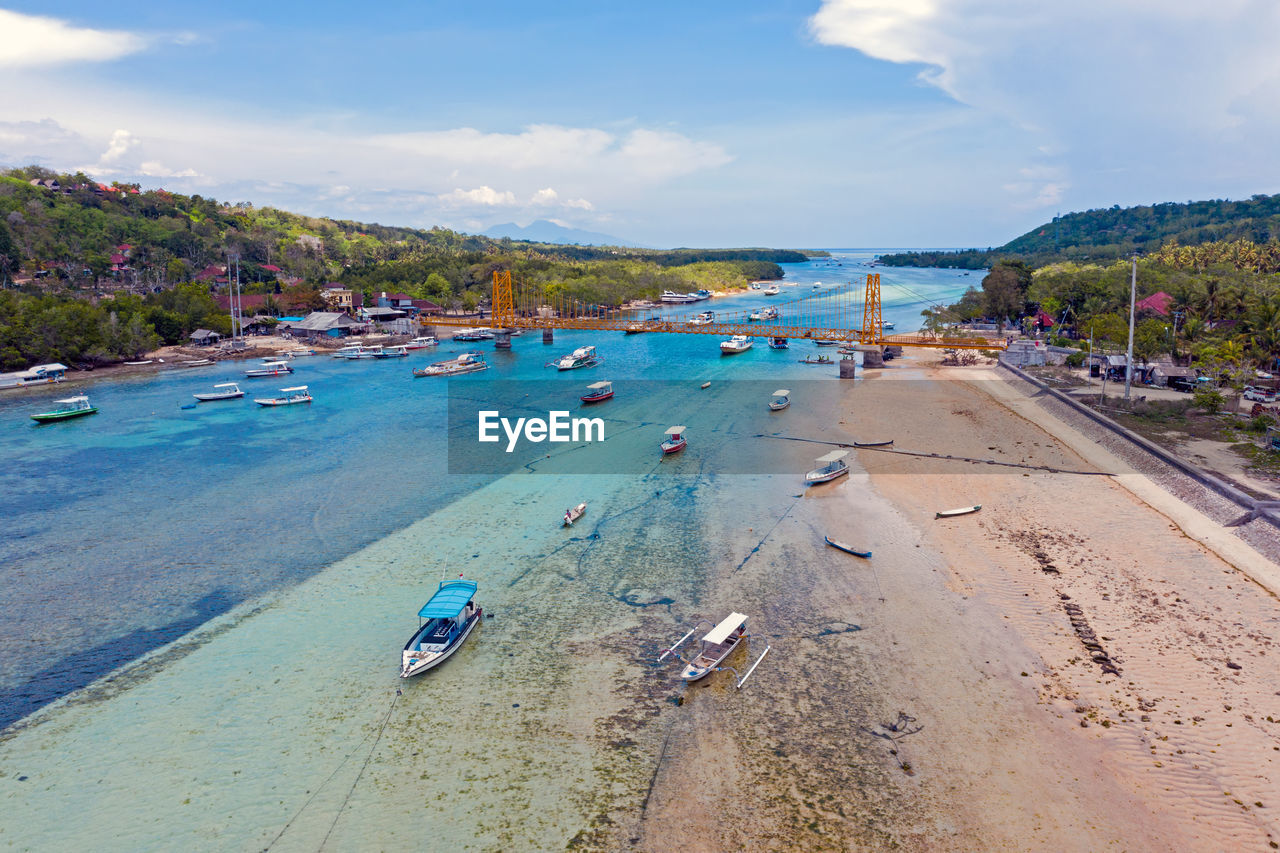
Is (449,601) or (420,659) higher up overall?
(449,601)

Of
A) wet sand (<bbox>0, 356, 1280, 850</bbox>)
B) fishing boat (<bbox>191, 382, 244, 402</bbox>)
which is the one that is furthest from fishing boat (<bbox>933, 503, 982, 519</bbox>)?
fishing boat (<bbox>191, 382, 244, 402</bbox>)

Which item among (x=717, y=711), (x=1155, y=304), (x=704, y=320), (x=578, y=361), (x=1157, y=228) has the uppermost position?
(x=1157, y=228)

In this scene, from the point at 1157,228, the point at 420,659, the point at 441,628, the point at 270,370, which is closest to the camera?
the point at 420,659

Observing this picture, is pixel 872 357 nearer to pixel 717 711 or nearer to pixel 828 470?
pixel 828 470

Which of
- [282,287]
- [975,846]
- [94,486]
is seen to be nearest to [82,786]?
[975,846]

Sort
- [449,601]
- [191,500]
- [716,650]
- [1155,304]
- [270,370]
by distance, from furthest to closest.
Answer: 1. [270,370]
2. [1155,304]
3. [191,500]
4. [449,601]
5. [716,650]

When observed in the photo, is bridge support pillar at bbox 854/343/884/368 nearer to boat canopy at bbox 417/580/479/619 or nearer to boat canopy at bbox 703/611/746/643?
boat canopy at bbox 703/611/746/643

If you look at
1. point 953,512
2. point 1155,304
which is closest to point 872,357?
point 1155,304

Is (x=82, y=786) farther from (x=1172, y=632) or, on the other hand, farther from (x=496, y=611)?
(x=1172, y=632)
